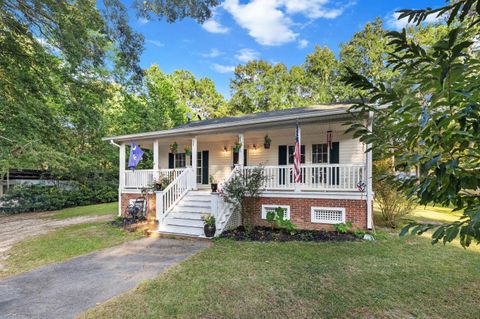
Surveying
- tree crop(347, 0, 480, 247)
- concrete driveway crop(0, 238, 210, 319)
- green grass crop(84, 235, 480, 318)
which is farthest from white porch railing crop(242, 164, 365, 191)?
tree crop(347, 0, 480, 247)

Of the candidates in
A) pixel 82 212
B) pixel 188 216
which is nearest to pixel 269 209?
pixel 188 216

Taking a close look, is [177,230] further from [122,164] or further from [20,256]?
[122,164]

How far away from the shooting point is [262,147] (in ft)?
39.2

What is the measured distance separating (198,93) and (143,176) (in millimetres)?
24837

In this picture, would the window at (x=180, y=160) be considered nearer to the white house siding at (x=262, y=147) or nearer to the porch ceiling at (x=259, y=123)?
the white house siding at (x=262, y=147)

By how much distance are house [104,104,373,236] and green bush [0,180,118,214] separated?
22.6 ft

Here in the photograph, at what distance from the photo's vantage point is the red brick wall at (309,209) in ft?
25.3

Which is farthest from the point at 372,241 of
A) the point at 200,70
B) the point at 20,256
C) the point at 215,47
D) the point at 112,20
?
the point at 200,70

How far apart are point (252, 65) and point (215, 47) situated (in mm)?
5129

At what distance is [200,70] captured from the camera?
1332 inches

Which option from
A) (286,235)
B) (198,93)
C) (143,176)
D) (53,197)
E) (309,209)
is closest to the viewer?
(286,235)

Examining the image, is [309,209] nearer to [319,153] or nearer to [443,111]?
[319,153]

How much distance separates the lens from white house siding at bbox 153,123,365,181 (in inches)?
391

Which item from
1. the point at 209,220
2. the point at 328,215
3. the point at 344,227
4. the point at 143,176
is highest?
the point at 143,176
